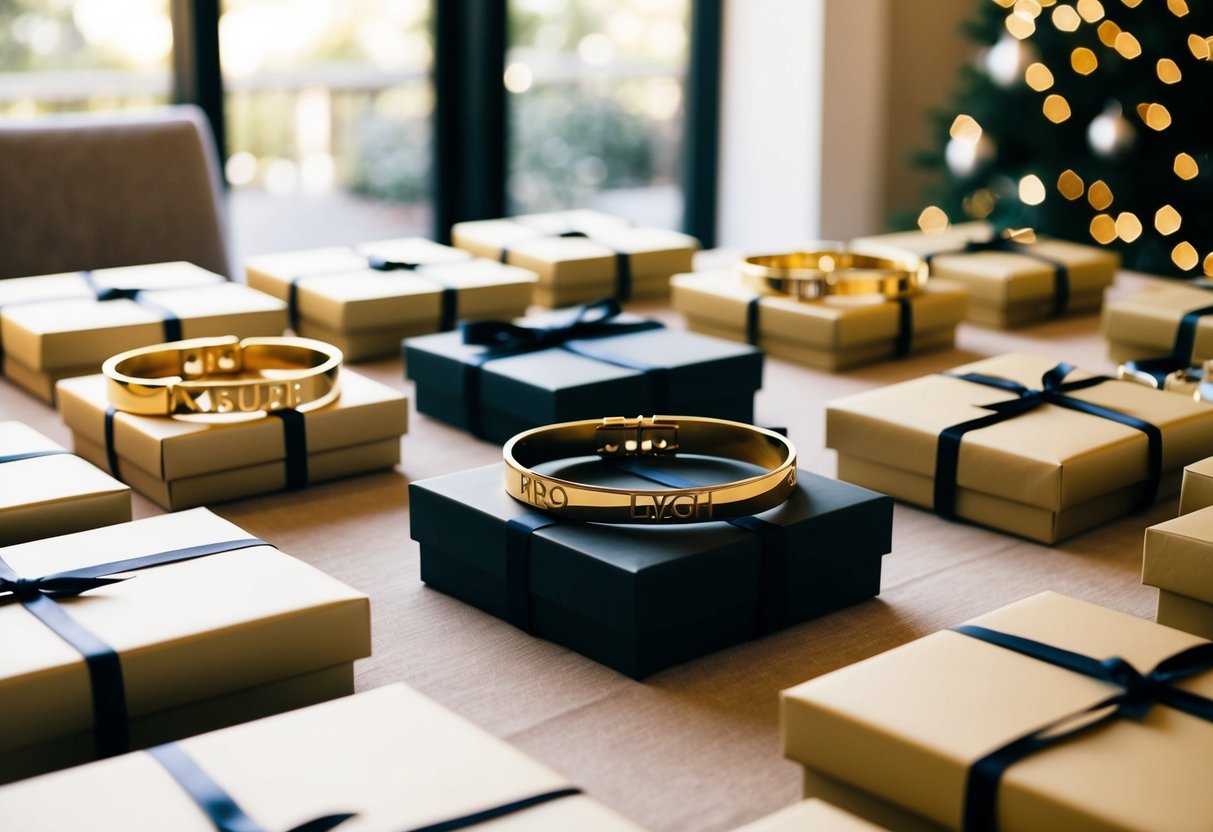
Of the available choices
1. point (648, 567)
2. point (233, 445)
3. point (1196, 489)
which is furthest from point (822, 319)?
point (648, 567)

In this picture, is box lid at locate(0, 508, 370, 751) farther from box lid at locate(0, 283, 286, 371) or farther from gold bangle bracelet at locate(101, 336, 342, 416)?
box lid at locate(0, 283, 286, 371)

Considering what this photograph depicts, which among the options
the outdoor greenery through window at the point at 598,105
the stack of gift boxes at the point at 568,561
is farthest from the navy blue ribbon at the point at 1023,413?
the outdoor greenery through window at the point at 598,105

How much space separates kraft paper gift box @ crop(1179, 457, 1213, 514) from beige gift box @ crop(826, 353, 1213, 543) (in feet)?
0.31

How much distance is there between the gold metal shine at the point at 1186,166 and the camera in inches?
112

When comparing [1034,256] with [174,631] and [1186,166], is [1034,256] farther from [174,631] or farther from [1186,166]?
[174,631]

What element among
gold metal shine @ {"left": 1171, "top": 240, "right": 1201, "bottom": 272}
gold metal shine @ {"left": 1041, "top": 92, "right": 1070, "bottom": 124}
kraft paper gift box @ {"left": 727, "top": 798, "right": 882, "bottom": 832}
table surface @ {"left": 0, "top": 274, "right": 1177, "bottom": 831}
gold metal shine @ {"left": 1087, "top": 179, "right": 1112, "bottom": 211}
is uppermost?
gold metal shine @ {"left": 1041, "top": 92, "right": 1070, "bottom": 124}

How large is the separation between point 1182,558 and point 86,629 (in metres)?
0.73

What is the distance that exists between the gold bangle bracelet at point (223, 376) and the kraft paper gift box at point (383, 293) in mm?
250

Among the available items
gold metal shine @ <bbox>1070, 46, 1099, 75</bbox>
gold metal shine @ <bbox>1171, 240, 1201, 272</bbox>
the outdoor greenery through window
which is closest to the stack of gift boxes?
gold metal shine @ <bbox>1171, 240, 1201, 272</bbox>

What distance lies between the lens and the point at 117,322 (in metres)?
1.65

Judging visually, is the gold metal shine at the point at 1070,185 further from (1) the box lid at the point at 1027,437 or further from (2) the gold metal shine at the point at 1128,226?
(1) the box lid at the point at 1027,437

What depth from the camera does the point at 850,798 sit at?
2.60 feet

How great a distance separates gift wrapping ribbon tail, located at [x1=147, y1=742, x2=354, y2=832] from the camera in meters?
0.66

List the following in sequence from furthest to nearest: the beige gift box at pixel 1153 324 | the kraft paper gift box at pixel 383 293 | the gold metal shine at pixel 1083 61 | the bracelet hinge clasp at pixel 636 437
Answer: the gold metal shine at pixel 1083 61 → the kraft paper gift box at pixel 383 293 → the beige gift box at pixel 1153 324 → the bracelet hinge clasp at pixel 636 437
